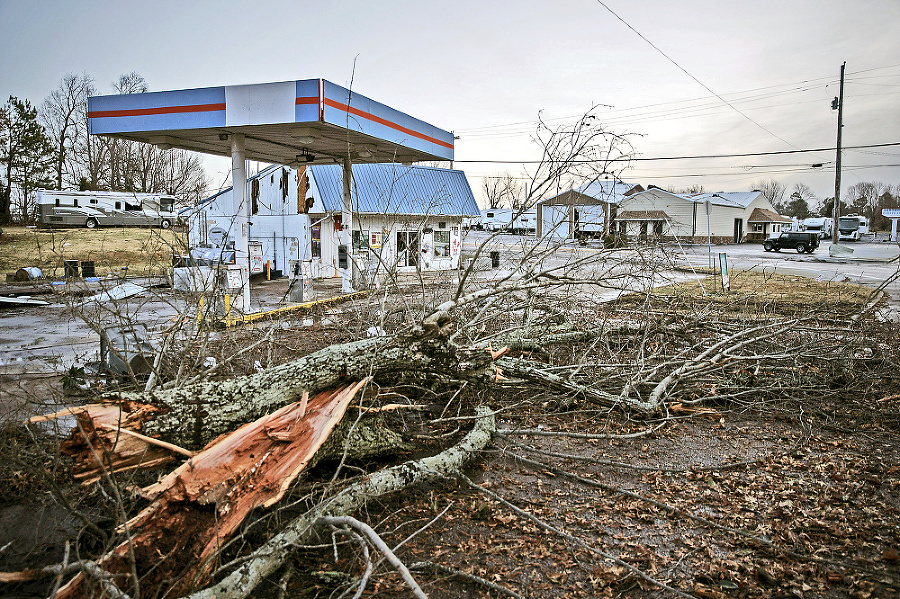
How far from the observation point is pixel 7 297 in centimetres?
1448

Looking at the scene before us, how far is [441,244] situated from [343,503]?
24012 mm

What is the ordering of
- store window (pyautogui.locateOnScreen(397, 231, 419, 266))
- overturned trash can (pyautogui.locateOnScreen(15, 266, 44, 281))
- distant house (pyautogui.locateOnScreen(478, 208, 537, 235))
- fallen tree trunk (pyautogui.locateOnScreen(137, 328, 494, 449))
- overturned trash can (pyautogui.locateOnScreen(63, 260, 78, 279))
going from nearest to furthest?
1. fallen tree trunk (pyautogui.locateOnScreen(137, 328, 494, 449))
2. store window (pyautogui.locateOnScreen(397, 231, 419, 266))
3. overturned trash can (pyautogui.locateOnScreen(63, 260, 78, 279))
4. overturned trash can (pyautogui.locateOnScreen(15, 266, 44, 281))
5. distant house (pyautogui.locateOnScreen(478, 208, 537, 235))

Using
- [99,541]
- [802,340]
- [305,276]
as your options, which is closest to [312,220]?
[305,276]

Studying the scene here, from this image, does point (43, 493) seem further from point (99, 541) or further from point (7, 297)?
point (7, 297)

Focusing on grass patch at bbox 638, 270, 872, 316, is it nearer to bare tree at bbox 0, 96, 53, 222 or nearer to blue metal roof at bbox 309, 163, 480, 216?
blue metal roof at bbox 309, 163, 480, 216

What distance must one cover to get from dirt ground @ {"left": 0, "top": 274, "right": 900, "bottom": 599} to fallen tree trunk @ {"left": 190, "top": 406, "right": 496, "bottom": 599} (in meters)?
0.15

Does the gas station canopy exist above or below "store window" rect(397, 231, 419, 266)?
above

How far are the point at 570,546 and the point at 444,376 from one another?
1897 mm

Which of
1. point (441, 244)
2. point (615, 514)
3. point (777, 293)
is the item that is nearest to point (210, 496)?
point (615, 514)

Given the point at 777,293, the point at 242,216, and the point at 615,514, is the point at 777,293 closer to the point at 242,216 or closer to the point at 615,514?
the point at 242,216

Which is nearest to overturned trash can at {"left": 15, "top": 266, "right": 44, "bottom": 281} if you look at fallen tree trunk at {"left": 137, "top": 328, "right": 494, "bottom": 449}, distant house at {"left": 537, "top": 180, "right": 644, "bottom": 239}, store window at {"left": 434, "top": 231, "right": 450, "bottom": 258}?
store window at {"left": 434, "top": 231, "right": 450, "bottom": 258}

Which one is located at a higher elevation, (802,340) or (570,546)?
(802,340)

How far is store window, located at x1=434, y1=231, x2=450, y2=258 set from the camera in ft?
88.4

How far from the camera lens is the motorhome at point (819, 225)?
60500 mm
